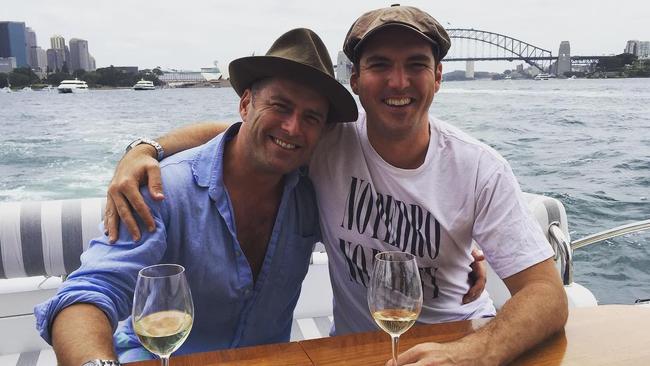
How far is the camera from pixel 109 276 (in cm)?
127

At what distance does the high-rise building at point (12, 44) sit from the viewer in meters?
14.7

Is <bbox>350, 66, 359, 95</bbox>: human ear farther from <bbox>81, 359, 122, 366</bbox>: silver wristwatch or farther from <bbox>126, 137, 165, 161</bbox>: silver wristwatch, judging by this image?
<bbox>81, 359, 122, 366</bbox>: silver wristwatch

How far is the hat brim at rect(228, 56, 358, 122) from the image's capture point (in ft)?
5.00

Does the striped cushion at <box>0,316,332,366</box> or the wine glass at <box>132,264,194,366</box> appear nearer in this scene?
the wine glass at <box>132,264,194,366</box>

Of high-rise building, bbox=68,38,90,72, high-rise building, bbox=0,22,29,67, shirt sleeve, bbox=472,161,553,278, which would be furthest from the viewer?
high-rise building, bbox=68,38,90,72

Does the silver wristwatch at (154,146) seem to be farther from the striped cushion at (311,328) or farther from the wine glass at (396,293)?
the striped cushion at (311,328)

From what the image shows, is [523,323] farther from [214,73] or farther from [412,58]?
[214,73]

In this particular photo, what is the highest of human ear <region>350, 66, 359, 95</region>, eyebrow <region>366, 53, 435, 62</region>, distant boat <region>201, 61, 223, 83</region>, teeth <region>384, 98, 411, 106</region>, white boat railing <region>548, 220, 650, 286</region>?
distant boat <region>201, 61, 223, 83</region>

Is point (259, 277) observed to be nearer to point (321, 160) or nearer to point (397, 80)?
point (321, 160)

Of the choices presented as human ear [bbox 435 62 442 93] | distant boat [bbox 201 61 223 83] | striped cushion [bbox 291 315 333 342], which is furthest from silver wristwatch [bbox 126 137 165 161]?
striped cushion [bbox 291 315 333 342]

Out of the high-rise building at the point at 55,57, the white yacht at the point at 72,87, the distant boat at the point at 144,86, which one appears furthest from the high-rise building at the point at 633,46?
the white yacht at the point at 72,87

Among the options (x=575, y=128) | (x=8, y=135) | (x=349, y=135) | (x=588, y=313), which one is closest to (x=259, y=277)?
(x=349, y=135)

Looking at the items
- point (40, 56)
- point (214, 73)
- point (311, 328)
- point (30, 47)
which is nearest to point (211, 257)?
point (311, 328)

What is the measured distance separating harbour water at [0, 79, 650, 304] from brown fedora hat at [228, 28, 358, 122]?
4.76 metres
